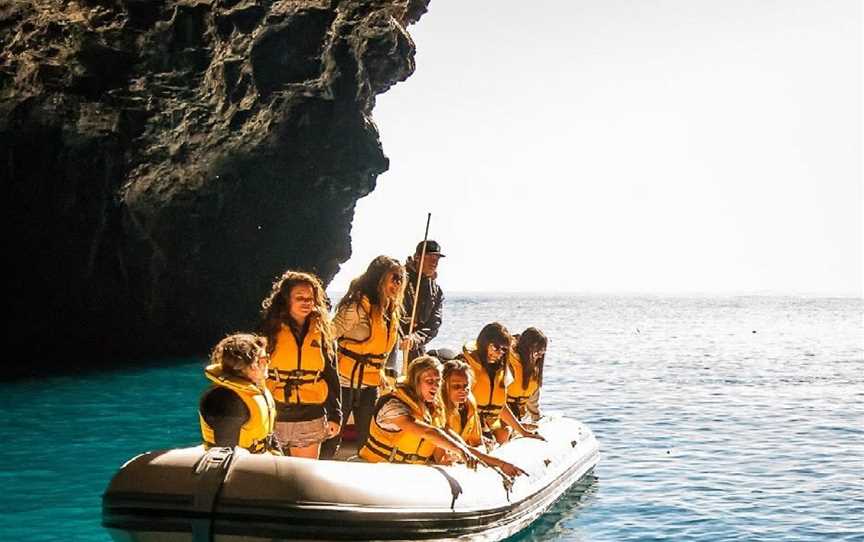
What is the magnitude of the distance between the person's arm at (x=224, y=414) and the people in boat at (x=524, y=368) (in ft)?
14.5

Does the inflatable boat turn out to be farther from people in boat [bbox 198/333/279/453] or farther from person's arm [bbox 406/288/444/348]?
person's arm [bbox 406/288/444/348]

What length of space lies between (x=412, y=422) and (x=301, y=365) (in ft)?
3.07

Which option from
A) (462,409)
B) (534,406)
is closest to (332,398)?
(462,409)

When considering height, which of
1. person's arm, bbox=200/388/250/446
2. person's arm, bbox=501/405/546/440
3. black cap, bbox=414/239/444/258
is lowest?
person's arm, bbox=501/405/546/440

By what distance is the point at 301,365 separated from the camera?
6.60 metres

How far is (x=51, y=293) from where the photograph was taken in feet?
78.2

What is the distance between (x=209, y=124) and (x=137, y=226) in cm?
359

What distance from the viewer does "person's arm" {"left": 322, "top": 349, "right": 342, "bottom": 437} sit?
670 centimetres

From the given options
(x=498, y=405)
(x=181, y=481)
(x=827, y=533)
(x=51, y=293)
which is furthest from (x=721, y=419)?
(x=51, y=293)

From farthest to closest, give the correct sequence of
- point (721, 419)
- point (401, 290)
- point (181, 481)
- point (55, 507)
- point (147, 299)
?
point (147, 299) → point (721, 419) → point (55, 507) → point (401, 290) → point (181, 481)

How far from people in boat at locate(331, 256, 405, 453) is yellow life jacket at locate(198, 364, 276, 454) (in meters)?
1.40

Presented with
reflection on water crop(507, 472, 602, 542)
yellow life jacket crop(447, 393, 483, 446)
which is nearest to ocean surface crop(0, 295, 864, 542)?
reflection on water crop(507, 472, 602, 542)

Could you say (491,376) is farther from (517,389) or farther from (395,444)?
(395,444)

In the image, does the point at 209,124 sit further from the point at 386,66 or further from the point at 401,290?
the point at 401,290
